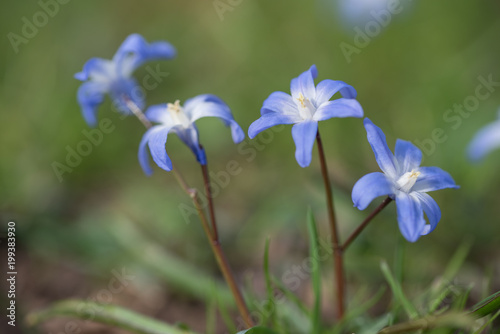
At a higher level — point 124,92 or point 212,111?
point 124,92

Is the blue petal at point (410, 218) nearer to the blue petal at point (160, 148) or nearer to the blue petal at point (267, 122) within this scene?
the blue petal at point (267, 122)

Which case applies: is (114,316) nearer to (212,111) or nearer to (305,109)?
(212,111)

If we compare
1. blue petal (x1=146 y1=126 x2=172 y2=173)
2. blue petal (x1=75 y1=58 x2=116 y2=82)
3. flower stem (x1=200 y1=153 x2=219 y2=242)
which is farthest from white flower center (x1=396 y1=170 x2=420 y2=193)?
blue petal (x1=75 y1=58 x2=116 y2=82)

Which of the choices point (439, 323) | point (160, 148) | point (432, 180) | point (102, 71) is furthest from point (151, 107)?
point (439, 323)

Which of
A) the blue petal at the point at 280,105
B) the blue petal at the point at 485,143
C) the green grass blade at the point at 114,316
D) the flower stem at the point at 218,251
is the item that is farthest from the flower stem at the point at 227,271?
the blue petal at the point at 485,143

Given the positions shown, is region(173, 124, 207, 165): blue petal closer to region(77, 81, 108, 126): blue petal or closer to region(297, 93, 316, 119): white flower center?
region(297, 93, 316, 119): white flower center
